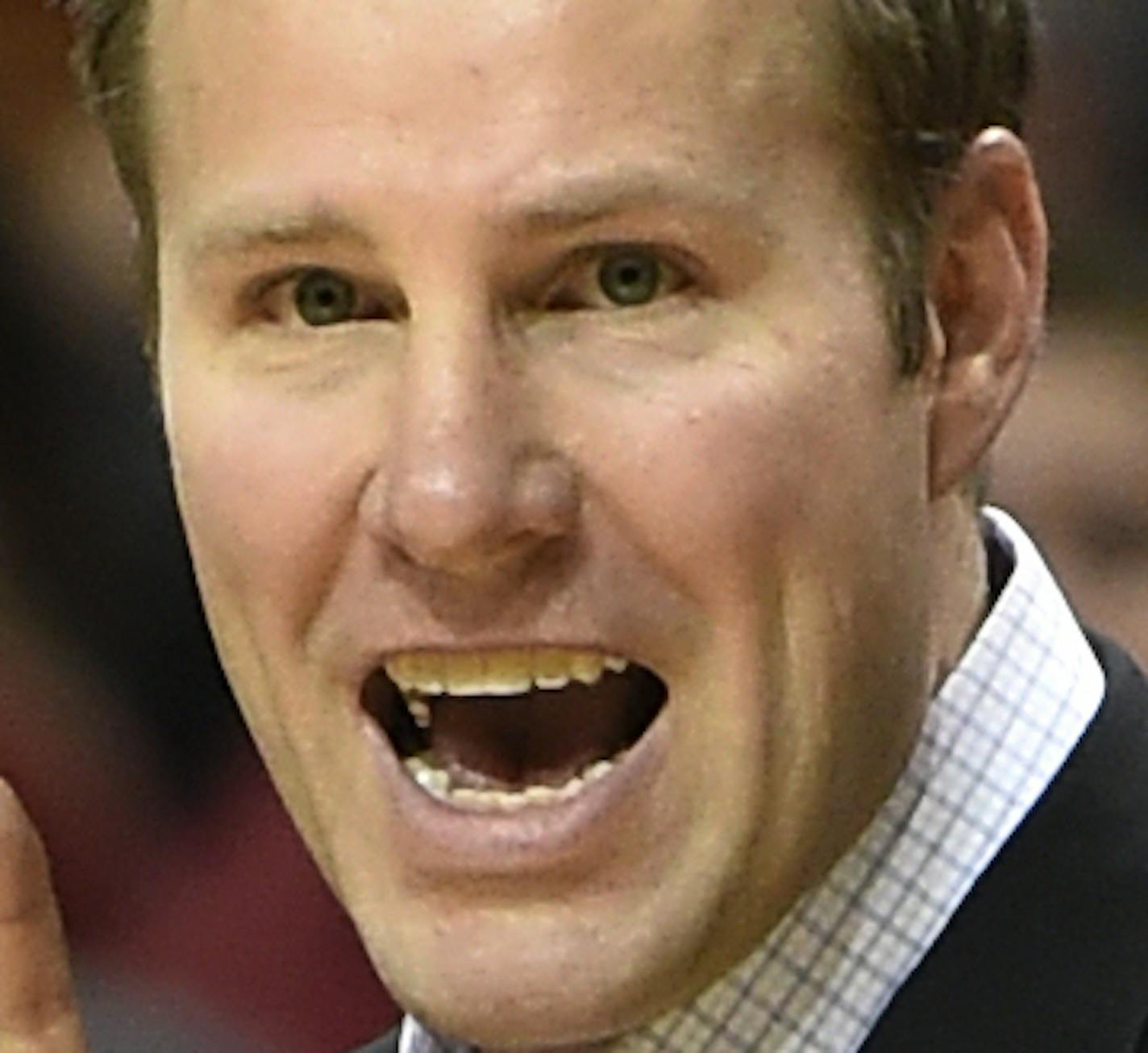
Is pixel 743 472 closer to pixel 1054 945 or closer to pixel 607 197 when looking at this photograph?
pixel 607 197

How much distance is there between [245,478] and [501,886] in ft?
0.47

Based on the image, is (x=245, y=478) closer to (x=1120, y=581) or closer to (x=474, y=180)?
(x=474, y=180)

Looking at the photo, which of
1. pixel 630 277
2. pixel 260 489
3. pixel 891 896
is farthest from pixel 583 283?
pixel 891 896

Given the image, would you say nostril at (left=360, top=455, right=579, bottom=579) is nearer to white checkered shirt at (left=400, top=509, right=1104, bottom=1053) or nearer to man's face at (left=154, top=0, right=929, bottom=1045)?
man's face at (left=154, top=0, right=929, bottom=1045)

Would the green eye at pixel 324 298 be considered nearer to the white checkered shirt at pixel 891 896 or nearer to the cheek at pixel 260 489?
the cheek at pixel 260 489

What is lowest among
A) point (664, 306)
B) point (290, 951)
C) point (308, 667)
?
point (290, 951)

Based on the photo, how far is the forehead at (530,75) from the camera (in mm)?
974

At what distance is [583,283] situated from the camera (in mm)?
997

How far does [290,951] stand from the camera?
5.80ft

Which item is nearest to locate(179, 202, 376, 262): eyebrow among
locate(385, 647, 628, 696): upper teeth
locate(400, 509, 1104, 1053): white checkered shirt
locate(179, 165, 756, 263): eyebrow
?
locate(179, 165, 756, 263): eyebrow

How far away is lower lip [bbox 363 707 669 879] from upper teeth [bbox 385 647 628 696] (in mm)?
27

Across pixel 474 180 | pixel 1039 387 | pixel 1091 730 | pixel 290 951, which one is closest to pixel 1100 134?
pixel 1039 387

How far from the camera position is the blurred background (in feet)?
6.18

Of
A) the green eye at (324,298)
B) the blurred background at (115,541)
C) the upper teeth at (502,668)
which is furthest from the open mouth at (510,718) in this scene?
the blurred background at (115,541)
